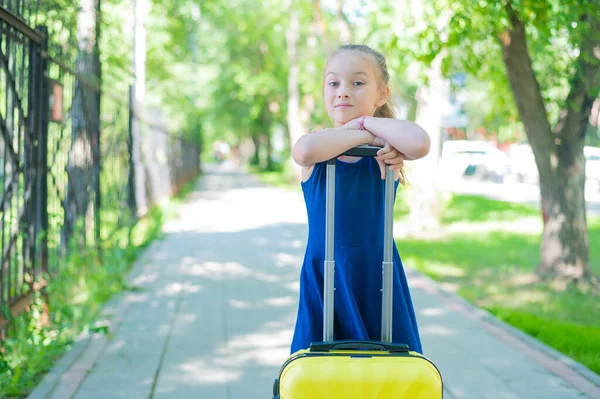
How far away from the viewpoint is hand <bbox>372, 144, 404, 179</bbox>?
102 inches

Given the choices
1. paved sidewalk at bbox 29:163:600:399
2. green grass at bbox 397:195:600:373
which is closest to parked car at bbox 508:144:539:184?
green grass at bbox 397:195:600:373

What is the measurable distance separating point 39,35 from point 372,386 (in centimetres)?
402

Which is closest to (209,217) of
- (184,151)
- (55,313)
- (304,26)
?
(55,313)

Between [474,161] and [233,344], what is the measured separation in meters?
34.4

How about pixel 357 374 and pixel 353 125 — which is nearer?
pixel 357 374

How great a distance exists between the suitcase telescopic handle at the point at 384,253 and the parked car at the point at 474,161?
34462mm

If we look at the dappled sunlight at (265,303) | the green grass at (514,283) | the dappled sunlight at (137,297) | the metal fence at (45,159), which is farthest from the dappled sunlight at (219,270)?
the green grass at (514,283)

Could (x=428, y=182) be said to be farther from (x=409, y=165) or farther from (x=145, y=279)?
(x=145, y=279)

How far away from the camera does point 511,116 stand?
33.7 feet

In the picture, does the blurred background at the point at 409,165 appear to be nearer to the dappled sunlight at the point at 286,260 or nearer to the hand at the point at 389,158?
the hand at the point at 389,158

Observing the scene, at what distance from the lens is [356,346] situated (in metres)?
2.56

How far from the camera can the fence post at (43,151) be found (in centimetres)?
583

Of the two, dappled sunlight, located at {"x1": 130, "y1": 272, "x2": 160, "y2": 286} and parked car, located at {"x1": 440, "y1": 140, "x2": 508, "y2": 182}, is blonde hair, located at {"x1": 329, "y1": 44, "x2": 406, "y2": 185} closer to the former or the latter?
dappled sunlight, located at {"x1": 130, "y1": 272, "x2": 160, "y2": 286}

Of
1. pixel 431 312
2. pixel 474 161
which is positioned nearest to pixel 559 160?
pixel 431 312
